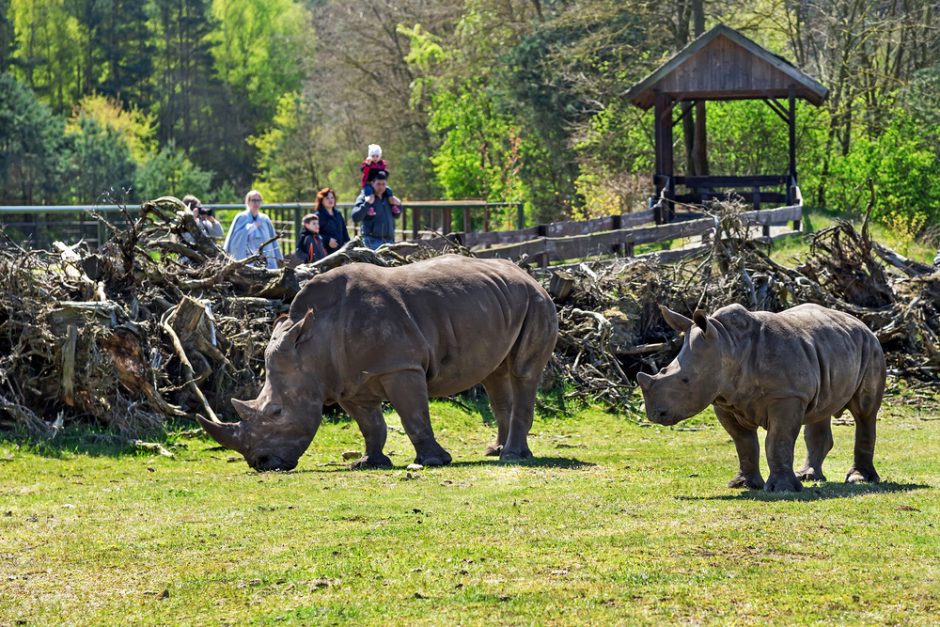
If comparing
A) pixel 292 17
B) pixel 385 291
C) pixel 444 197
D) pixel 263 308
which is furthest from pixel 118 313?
pixel 292 17

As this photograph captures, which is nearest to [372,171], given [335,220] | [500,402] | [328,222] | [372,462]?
[335,220]

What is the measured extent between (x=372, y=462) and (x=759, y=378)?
4.20m

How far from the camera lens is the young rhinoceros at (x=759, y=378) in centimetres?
1298

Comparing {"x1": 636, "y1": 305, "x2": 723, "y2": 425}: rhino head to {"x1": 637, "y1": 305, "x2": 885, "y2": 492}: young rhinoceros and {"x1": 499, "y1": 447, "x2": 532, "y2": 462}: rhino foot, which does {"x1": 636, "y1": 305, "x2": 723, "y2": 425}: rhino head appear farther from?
{"x1": 499, "y1": 447, "x2": 532, "y2": 462}: rhino foot

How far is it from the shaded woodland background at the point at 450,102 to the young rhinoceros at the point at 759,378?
14.5 m

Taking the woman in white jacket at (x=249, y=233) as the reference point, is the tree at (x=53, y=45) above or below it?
above

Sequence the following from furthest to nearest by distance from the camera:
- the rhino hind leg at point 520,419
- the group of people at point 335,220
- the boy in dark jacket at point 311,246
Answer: the group of people at point 335,220 < the boy in dark jacket at point 311,246 < the rhino hind leg at point 520,419

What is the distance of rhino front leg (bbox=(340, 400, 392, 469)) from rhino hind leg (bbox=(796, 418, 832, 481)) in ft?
12.8

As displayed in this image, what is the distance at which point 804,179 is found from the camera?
45.6 m

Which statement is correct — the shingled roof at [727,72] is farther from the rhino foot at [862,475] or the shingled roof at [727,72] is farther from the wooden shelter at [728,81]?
the rhino foot at [862,475]

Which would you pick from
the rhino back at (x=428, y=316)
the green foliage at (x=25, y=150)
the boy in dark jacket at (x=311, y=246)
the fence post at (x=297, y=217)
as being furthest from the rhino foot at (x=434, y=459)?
the green foliage at (x=25, y=150)

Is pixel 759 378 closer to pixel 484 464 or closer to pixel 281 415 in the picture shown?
pixel 484 464

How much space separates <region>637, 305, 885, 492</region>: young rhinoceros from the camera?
13.0 meters

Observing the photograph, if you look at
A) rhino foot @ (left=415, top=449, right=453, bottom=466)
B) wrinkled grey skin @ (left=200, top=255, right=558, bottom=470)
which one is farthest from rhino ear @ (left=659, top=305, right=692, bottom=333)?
rhino foot @ (left=415, top=449, right=453, bottom=466)
